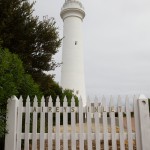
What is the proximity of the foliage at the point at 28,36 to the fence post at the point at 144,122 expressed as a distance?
4.87m

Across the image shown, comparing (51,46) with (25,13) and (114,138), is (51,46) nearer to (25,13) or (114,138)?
(25,13)

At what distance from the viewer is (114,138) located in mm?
4504

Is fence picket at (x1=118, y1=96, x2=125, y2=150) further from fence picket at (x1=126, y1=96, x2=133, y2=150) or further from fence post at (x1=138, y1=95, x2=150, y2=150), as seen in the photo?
fence post at (x1=138, y1=95, x2=150, y2=150)

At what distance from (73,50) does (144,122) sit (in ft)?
67.5

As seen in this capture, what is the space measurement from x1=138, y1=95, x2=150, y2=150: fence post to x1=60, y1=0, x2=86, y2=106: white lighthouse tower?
18.9 m

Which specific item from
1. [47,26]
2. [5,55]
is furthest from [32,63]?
→ [5,55]

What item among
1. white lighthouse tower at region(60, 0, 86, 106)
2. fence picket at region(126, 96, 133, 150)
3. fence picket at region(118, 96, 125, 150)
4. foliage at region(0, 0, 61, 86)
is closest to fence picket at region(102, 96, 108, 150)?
fence picket at region(118, 96, 125, 150)

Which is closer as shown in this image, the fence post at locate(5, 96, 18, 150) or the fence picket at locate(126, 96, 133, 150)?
the fence post at locate(5, 96, 18, 150)

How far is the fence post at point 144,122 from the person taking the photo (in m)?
4.46

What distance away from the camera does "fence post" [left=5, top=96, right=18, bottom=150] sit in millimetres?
4368

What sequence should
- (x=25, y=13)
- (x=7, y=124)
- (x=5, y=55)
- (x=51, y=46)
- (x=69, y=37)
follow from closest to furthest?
1. (x=7, y=124)
2. (x=5, y=55)
3. (x=25, y=13)
4. (x=51, y=46)
5. (x=69, y=37)

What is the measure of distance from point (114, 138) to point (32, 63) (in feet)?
19.3

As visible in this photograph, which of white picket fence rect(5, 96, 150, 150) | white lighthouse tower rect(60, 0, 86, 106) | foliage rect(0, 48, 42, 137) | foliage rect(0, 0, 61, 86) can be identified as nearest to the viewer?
foliage rect(0, 48, 42, 137)

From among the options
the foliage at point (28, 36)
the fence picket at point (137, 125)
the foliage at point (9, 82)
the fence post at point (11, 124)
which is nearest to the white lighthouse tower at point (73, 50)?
the foliage at point (28, 36)
